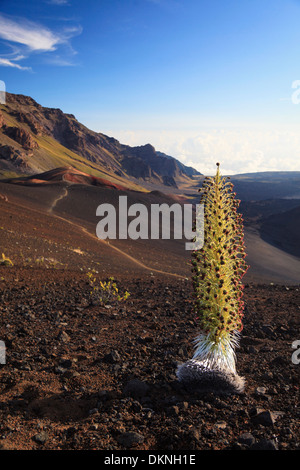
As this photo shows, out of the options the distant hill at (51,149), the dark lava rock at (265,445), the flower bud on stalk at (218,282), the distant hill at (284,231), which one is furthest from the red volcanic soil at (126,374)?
the distant hill at (51,149)

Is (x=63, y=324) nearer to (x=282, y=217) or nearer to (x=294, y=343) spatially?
(x=294, y=343)

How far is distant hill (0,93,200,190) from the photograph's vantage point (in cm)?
8825

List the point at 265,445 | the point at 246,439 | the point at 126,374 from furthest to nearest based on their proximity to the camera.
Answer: the point at 126,374 → the point at 246,439 → the point at 265,445

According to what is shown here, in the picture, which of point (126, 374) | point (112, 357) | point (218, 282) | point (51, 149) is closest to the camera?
point (218, 282)

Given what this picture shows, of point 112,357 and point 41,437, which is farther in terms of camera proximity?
point 112,357

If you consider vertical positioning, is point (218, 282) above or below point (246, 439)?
above

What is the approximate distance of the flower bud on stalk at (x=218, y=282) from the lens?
333 cm

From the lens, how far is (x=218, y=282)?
10.9 feet

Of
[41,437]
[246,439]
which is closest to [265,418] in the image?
[246,439]

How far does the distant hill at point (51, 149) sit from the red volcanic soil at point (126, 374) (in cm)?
7893

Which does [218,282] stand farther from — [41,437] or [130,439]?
[41,437]

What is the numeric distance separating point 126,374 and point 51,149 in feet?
414
